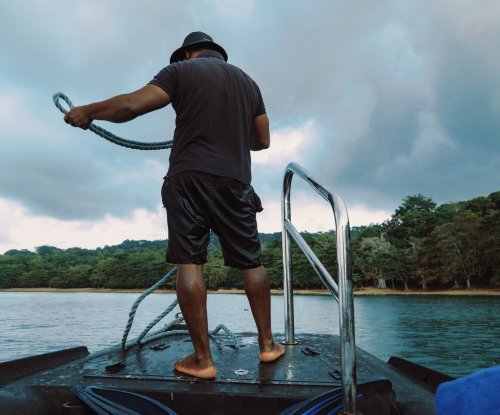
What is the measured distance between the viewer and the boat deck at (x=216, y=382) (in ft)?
4.25

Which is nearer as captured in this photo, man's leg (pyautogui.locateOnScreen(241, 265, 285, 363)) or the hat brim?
man's leg (pyautogui.locateOnScreen(241, 265, 285, 363))

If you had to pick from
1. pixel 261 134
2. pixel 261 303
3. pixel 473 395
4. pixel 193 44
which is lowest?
pixel 473 395

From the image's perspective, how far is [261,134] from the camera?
221 centimetres

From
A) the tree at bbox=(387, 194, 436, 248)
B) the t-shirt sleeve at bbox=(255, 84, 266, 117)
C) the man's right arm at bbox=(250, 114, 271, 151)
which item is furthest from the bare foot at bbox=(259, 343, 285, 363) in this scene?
the tree at bbox=(387, 194, 436, 248)

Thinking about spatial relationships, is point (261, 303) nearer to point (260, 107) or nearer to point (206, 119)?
point (206, 119)

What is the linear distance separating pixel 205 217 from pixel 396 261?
5351 cm

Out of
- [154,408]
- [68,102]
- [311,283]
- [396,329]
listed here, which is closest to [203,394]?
[154,408]

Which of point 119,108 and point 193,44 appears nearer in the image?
point 119,108

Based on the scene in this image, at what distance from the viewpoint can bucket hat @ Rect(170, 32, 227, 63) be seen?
6.86 feet

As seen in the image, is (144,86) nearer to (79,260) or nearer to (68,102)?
(68,102)

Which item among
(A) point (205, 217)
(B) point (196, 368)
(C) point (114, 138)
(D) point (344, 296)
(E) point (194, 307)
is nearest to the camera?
(D) point (344, 296)

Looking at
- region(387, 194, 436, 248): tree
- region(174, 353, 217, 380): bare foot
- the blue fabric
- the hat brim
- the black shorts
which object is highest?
region(387, 194, 436, 248): tree

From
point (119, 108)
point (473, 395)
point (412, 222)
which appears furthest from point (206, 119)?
point (412, 222)

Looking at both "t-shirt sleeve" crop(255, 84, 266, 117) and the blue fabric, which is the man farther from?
the blue fabric
